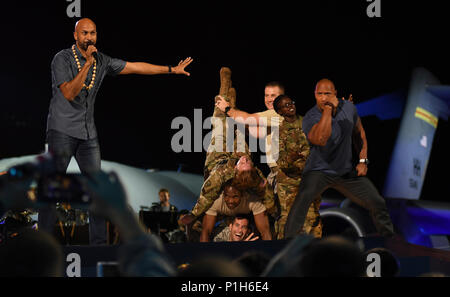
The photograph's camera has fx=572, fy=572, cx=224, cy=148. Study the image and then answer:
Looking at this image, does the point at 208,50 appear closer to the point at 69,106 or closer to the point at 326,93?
the point at 326,93

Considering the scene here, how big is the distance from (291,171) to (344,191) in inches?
29.9

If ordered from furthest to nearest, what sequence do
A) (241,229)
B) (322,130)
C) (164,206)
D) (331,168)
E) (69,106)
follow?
(164,206), (241,229), (331,168), (322,130), (69,106)

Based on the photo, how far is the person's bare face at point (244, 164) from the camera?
6027mm

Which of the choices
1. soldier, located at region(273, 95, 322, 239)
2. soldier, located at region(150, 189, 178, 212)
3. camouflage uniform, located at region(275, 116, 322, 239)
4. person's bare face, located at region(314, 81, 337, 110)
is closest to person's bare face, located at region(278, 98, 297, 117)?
soldier, located at region(273, 95, 322, 239)

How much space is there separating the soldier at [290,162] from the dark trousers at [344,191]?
628 millimetres

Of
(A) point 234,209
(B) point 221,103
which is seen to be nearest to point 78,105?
(B) point 221,103

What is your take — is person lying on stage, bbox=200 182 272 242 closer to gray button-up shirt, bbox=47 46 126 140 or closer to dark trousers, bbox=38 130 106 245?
dark trousers, bbox=38 130 106 245

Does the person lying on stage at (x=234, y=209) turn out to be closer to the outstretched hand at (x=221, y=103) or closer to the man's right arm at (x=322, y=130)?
the outstretched hand at (x=221, y=103)

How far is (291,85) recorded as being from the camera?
9961 millimetres

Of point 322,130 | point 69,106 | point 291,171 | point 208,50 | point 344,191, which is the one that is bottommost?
point 344,191

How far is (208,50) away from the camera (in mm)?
9516

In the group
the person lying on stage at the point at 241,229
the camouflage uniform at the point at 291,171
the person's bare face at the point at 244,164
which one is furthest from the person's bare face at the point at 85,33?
the person lying on stage at the point at 241,229
